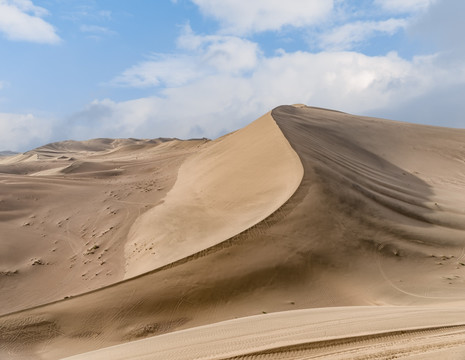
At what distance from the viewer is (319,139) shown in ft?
60.2

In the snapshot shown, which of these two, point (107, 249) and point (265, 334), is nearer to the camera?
point (265, 334)

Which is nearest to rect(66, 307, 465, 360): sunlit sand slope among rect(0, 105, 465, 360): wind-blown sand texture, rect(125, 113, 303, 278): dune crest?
rect(0, 105, 465, 360): wind-blown sand texture

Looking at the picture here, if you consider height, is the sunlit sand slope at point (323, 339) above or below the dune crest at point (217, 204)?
below

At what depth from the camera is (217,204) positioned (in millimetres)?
12609

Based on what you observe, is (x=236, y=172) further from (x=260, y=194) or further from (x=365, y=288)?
(x=365, y=288)

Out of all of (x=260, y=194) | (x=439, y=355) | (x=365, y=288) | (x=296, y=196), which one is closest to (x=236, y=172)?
(x=260, y=194)

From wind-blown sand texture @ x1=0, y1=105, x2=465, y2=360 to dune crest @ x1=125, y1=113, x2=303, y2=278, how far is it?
0.21ft

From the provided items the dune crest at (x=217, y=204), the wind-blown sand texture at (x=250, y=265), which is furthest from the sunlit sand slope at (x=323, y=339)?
the dune crest at (x=217, y=204)

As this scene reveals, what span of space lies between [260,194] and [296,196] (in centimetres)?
173

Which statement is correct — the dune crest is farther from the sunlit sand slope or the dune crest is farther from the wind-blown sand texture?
the sunlit sand slope

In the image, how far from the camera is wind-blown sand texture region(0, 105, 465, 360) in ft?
15.6

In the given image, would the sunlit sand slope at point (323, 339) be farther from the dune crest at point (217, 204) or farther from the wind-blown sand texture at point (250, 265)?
the dune crest at point (217, 204)

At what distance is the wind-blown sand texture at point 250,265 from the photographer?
476cm

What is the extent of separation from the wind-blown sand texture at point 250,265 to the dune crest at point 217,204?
0.06 metres
